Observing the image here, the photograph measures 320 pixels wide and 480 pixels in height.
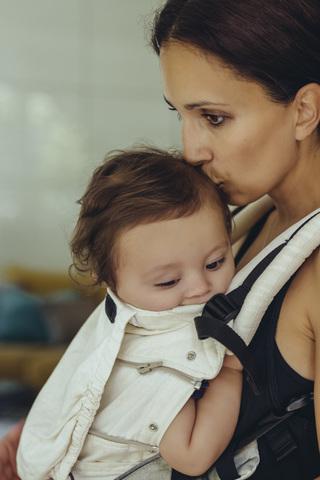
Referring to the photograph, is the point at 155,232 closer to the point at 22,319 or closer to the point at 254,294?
the point at 254,294

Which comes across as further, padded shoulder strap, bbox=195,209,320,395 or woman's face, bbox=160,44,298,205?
woman's face, bbox=160,44,298,205

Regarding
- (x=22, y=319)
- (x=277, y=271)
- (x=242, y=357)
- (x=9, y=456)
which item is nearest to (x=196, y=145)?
(x=277, y=271)

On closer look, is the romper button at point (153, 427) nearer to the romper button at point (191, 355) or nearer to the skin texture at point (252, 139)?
the romper button at point (191, 355)

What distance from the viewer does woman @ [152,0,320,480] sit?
1072mm

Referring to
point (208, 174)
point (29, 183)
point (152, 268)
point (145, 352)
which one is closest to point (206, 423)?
point (145, 352)

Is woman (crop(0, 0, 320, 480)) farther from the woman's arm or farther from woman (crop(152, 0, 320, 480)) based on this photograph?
the woman's arm

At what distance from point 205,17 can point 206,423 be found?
754 mm

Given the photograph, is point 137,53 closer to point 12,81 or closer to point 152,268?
point 12,81

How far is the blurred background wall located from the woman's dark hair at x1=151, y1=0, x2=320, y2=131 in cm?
392

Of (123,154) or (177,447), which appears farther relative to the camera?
(123,154)

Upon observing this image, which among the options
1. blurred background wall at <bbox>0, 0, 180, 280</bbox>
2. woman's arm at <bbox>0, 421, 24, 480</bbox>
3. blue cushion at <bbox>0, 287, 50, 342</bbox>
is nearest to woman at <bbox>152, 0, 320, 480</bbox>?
woman's arm at <bbox>0, 421, 24, 480</bbox>

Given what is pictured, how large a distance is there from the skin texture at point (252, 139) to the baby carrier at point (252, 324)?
4 centimetres

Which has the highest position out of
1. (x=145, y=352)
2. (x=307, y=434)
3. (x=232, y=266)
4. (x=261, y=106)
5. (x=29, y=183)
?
(x=261, y=106)

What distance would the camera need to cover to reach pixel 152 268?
3.77 ft
